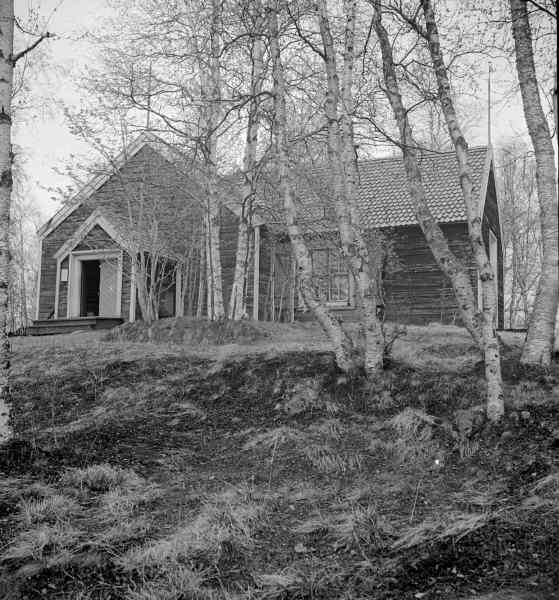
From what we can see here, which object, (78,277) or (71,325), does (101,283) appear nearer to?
(78,277)

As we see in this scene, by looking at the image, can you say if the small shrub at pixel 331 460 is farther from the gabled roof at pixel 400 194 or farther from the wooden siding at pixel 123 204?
the wooden siding at pixel 123 204

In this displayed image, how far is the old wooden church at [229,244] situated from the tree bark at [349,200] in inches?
265

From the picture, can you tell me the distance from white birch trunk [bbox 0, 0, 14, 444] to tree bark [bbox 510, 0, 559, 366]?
511 centimetres

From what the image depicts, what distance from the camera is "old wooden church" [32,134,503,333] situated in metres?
15.4

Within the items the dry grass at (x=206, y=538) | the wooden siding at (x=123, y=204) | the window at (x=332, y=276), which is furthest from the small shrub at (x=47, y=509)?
the window at (x=332, y=276)

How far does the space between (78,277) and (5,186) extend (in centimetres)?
1231

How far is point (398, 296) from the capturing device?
53.7 ft

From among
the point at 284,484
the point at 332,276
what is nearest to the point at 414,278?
the point at 332,276

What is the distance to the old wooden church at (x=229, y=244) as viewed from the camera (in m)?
15.4

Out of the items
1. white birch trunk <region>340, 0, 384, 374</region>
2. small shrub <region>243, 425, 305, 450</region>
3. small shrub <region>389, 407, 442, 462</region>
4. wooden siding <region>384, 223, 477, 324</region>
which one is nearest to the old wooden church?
wooden siding <region>384, 223, 477, 324</region>

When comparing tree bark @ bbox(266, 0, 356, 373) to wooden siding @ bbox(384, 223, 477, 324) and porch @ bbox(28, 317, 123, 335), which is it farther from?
Answer: porch @ bbox(28, 317, 123, 335)

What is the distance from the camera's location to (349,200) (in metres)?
6.99

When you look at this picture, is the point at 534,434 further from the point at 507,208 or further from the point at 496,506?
the point at 507,208

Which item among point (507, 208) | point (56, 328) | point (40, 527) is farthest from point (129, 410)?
point (507, 208)
